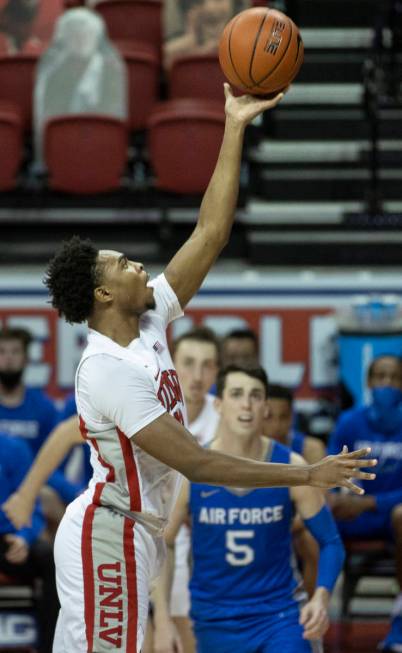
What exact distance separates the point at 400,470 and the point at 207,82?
366cm

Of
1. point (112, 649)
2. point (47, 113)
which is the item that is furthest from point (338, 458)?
point (47, 113)

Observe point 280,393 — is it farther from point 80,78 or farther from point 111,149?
point 80,78

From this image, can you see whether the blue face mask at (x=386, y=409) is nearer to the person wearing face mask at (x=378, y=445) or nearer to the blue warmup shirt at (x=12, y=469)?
the person wearing face mask at (x=378, y=445)

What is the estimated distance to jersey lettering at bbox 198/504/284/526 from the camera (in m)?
4.70

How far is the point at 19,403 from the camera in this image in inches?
279

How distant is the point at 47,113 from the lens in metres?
8.77

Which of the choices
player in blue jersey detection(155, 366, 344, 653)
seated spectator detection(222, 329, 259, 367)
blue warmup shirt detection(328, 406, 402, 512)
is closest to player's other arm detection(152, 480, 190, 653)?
player in blue jersey detection(155, 366, 344, 653)

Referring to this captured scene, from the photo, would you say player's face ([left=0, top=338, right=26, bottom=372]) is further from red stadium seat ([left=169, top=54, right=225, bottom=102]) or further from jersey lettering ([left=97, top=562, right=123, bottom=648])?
jersey lettering ([left=97, top=562, right=123, bottom=648])

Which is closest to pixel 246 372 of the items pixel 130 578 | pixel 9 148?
pixel 130 578

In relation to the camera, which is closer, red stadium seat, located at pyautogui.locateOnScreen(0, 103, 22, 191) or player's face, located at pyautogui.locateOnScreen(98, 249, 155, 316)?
player's face, located at pyautogui.locateOnScreen(98, 249, 155, 316)

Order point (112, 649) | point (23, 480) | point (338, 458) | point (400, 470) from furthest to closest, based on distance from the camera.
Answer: point (400, 470) → point (23, 480) → point (112, 649) → point (338, 458)

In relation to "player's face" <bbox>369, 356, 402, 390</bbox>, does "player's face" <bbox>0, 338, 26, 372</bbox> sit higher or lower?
higher

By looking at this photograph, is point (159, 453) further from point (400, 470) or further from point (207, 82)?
point (207, 82)

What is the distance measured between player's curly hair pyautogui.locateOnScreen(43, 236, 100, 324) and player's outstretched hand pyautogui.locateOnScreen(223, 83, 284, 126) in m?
0.66
